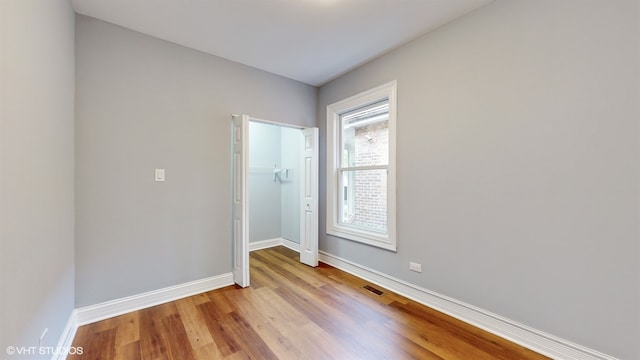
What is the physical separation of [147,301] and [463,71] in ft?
12.3

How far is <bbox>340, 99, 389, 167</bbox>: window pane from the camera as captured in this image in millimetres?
3154

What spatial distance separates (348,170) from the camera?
140 inches

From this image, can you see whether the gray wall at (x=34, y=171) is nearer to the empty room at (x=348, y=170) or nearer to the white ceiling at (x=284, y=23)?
the empty room at (x=348, y=170)

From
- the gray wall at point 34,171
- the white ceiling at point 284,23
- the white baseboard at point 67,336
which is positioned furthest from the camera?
the white ceiling at point 284,23

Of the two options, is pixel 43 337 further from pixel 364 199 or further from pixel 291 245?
pixel 291 245

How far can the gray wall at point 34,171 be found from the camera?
1065 mm

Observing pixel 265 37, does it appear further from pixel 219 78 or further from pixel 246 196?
pixel 246 196

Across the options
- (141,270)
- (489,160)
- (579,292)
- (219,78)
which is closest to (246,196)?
(141,270)

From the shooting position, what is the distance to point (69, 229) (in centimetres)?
204

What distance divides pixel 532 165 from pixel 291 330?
230 centimetres

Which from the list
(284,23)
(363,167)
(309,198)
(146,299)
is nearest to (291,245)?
(309,198)

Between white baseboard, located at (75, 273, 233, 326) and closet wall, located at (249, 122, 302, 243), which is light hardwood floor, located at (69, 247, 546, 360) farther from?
closet wall, located at (249, 122, 302, 243)

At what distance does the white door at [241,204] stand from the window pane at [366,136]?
1.41 metres

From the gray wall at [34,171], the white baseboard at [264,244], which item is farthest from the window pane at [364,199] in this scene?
the gray wall at [34,171]
